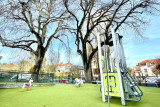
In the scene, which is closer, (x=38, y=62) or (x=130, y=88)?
(x=130, y=88)

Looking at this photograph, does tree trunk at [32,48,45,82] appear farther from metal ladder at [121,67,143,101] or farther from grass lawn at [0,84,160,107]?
metal ladder at [121,67,143,101]

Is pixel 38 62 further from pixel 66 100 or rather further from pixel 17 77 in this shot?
pixel 66 100

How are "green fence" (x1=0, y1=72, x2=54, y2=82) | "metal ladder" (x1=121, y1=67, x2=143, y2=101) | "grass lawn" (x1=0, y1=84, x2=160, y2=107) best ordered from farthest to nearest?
1. "green fence" (x1=0, y1=72, x2=54, y2=82)
2. "metal ladder" (x1=121, y1=67, x2=143, y2=101)
3. "grass lawn" (x1=0, y1=84, x2=160, y2=107)

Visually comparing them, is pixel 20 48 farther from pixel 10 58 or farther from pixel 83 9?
pixel 83 9

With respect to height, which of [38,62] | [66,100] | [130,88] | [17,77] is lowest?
[66,100]

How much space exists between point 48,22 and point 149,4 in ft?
35.5

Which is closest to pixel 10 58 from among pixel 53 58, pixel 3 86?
pixel 3 86

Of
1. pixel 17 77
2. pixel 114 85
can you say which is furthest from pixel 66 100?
pixel 17 77

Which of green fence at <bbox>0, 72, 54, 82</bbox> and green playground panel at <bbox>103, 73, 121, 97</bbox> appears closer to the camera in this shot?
green playground panel at <bbox>103, 73, 121, 97</bbox>

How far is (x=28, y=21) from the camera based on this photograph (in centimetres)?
1070

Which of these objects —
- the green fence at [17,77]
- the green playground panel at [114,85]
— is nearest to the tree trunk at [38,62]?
the green fence at [17,77]

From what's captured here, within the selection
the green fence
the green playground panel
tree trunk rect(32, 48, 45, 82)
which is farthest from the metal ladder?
tree trunk rect(32, 48, 45, 82)

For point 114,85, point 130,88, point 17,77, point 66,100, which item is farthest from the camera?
point 17,77

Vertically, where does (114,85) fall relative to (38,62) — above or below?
below
